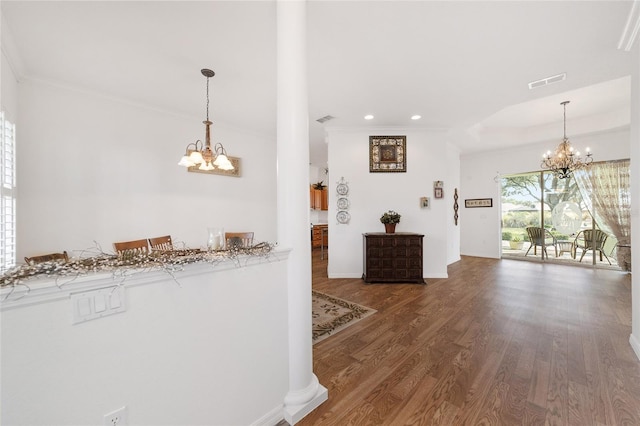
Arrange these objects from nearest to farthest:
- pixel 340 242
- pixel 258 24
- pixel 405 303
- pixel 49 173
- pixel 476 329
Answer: pixel 258 24
pixel 476 329
pixel 49 173
pixel 405 303
pixel 340 242

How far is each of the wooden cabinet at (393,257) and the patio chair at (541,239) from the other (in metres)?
4.07

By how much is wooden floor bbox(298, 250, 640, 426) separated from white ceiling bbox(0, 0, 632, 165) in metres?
2.87

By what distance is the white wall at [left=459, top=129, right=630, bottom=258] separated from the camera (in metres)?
5.88

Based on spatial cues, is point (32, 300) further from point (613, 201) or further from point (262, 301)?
point (613, 201)

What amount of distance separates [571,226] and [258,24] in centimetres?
768

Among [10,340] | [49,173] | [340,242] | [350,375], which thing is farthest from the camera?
[340,242]

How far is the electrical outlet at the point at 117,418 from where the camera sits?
3.22 ft

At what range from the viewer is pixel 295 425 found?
1.45 m

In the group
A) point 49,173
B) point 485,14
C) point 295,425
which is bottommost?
point 295,425

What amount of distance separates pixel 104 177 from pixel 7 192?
37.3 inches

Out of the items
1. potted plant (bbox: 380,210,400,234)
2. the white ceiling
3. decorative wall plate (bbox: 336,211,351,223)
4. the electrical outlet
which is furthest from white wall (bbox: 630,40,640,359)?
the electrical outlet

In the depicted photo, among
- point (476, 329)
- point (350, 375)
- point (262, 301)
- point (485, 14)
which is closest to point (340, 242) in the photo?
point (476, 329)

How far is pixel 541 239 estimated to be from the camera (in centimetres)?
593

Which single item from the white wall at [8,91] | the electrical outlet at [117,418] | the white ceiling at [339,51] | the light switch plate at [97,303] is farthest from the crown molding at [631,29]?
the white wall at [8,91]
